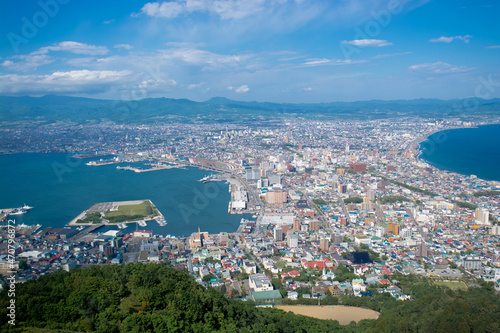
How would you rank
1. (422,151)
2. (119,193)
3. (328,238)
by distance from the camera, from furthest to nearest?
(422,151) < (119,193) < (328,238)

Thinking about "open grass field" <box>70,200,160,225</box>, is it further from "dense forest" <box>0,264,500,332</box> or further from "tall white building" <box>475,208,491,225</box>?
"tall white building" <box>475,208,491,225</box>

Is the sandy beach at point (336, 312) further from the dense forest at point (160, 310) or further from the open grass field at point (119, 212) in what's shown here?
the open grass field at point (119, 212)

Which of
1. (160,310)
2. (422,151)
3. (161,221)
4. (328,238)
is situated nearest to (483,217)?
(328,238)

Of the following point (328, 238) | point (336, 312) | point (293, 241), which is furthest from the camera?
point (328, 238)

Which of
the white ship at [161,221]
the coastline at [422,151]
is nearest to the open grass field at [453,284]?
the white ship at [161,221]

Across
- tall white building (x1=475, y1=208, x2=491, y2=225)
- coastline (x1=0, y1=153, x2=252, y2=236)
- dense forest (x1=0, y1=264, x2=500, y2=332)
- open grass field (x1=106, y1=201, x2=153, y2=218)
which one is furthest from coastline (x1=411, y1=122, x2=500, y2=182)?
open grass field (x1=106, y1=201, x2=153, y2=218)

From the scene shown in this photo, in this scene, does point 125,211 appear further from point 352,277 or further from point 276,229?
point 352,277

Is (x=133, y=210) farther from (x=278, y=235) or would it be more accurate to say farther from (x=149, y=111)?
(x=149, y=111)
